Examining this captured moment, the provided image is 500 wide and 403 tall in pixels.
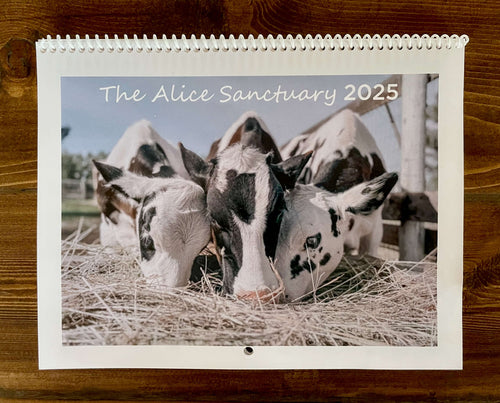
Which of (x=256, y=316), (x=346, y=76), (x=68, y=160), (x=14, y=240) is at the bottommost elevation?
(x=256, y=316)

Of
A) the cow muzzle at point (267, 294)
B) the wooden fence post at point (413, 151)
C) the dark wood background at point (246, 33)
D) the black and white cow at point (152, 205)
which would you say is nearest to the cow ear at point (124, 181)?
the black and white cow at point (152, 205)

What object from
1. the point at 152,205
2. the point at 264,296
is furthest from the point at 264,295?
the point at 152,205

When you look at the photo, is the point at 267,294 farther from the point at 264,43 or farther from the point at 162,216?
the point at 264,43

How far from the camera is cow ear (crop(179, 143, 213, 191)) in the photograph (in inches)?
26.5

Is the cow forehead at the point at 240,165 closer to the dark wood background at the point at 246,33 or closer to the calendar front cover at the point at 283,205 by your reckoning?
the calendar front cover at the point at 283,205

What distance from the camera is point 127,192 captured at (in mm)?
684

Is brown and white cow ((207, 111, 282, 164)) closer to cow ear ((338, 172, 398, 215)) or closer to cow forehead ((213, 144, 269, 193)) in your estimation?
cow forehead ((213, 144, 269, 193))

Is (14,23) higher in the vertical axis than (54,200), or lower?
higher

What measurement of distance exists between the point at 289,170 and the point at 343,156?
8 cm

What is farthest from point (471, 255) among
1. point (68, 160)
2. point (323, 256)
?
point (68, 160)

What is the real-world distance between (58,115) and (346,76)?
1.37 ft

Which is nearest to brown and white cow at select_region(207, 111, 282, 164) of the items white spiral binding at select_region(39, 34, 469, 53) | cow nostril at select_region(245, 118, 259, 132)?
cow nostril at select_region(245, 118, 259, 132)

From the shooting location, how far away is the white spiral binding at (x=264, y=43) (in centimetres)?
67

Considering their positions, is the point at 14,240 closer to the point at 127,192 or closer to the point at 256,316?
the point at 127,192
